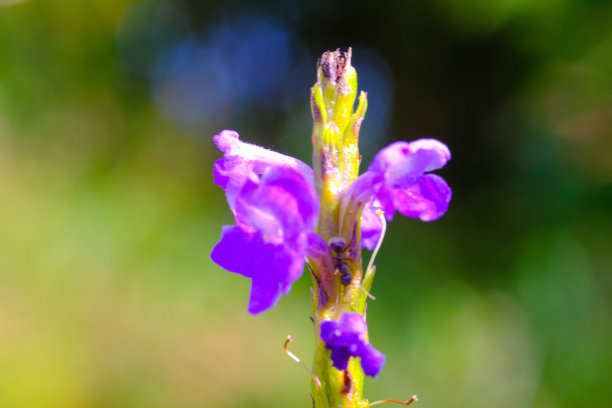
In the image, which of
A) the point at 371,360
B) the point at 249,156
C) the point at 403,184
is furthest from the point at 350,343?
the point at 249,156

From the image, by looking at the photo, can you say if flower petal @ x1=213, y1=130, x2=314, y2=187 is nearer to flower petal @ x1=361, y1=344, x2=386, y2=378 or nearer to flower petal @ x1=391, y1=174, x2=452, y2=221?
flower petal @ x1=391, y1=174, x2=452, y2=221

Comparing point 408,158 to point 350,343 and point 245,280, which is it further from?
point 245,280

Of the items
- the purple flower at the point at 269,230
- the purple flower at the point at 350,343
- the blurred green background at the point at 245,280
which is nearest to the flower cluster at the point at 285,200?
the purple flower at the point at 269,230

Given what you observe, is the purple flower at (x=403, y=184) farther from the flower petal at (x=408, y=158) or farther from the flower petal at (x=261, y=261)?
the flower petal at (x=261, y=261)

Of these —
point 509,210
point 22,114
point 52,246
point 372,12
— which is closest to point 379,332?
point 509,210

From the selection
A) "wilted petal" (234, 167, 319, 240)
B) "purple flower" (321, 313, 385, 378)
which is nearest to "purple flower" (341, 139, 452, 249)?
"wilted petal" (234, 167, 319, 240)

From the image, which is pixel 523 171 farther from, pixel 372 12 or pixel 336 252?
pixel 336 252
